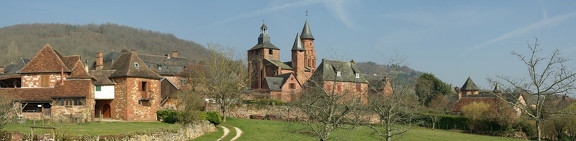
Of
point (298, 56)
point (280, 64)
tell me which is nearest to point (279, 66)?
point (280, 64)

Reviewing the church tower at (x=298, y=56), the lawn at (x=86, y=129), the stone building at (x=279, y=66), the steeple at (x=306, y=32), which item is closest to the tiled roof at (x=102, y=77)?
the lawn at (x=86, y=129)

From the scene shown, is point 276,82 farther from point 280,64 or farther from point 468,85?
point 468,85

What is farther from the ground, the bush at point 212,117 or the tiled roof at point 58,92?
the tiled roof at point 58,92

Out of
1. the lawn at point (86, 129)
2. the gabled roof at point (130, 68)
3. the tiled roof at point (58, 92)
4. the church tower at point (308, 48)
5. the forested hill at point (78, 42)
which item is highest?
→ the forested hill at point (78, 42)

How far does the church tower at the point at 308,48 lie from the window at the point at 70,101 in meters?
49.2

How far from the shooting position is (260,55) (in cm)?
8619

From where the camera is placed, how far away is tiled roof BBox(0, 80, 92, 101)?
39719 mm

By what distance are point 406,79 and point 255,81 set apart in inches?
2128

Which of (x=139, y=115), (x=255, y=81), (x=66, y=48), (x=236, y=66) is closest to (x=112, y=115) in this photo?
(x=139, y=115)

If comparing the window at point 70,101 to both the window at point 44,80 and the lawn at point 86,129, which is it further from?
the lawn at point 86,129

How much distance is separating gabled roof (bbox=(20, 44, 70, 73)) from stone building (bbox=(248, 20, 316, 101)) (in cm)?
3179

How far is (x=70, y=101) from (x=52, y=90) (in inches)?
68.5

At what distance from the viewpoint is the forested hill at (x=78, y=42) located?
149875mm

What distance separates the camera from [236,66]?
64188 mm
